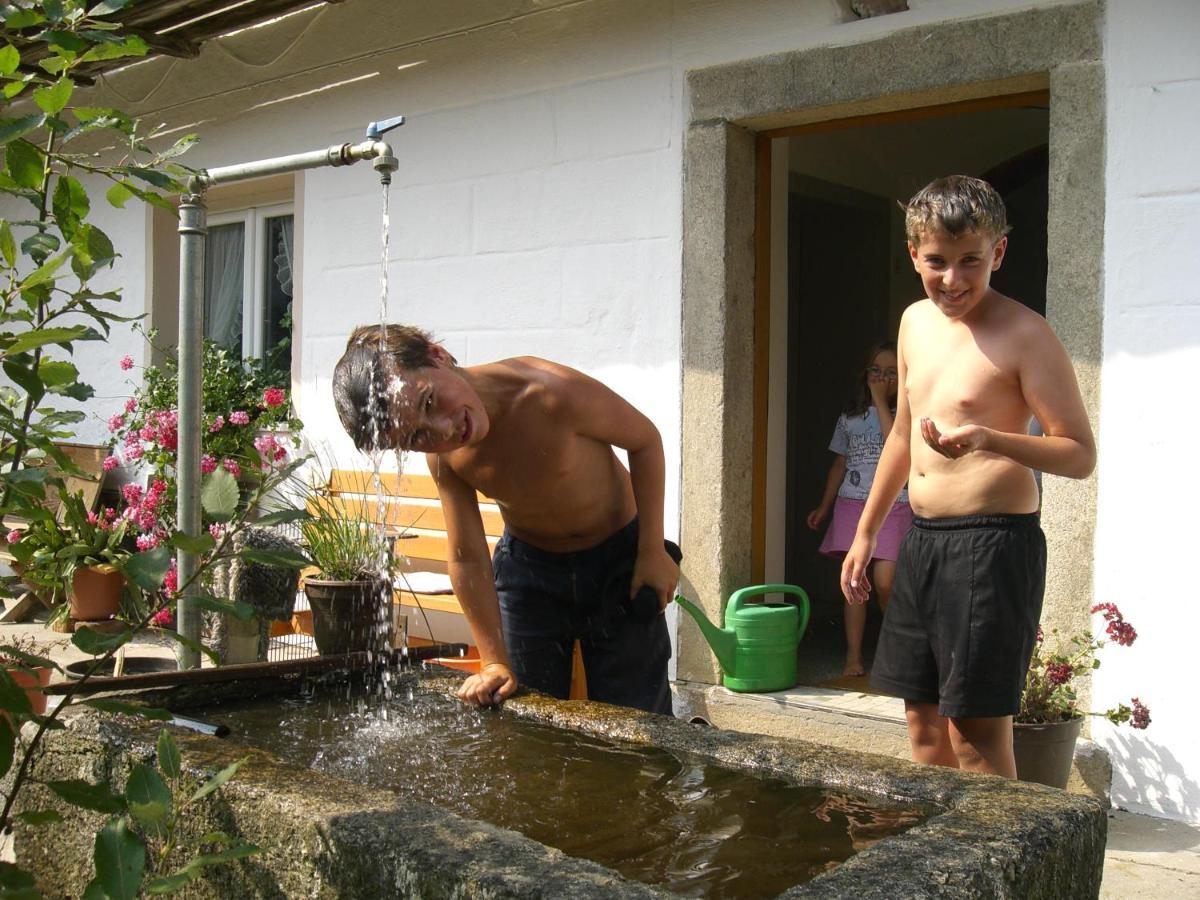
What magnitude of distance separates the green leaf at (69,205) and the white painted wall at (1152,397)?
3.22 m

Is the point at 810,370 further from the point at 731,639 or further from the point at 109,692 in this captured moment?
the point at 109,692

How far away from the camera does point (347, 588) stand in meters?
4.29

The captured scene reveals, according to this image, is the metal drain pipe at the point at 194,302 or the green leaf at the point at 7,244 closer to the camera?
the green leaf at the point at 7,244

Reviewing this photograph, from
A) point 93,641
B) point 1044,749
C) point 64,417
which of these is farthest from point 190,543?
point 1044,749

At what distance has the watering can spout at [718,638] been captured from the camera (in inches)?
187

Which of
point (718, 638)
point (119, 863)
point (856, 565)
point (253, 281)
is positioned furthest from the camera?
point (253, 281)

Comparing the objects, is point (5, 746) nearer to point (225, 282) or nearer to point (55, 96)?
point (55, 96)

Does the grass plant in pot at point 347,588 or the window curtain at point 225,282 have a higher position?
the window curtain at point 225,282

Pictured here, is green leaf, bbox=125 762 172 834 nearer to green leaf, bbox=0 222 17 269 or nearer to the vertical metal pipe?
green leaf, bbox=0 222 17 269

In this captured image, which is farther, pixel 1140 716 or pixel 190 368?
pixel 1140 716

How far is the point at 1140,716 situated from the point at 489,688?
212 centimetres

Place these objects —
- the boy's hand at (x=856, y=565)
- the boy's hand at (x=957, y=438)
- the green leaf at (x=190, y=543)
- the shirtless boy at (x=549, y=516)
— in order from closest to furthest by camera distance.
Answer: the green leaf at (x=190, y=543) → the boy's hand at (x=957, y=438) → the shirtless boy at (x=549, y=516) → the boy's hand at (x=856, y=565)

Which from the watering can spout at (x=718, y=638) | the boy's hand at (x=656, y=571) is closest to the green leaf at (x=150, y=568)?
the boy's hand at (x=656, y=571)

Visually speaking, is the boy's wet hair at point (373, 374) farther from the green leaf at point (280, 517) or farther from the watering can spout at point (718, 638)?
the watering can spout at point (718, 638)
